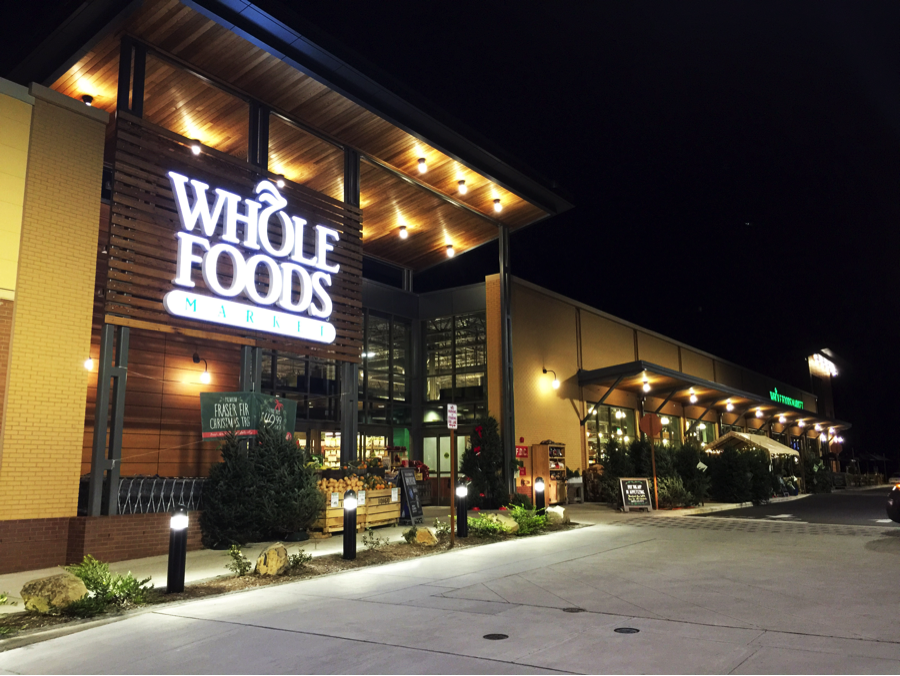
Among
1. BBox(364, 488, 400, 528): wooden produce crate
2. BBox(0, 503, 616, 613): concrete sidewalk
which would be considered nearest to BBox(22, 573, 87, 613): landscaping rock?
BBox(0, 503, 616, 613): concrete sidewalk

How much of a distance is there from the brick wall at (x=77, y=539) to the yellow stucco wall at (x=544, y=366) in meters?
14.1

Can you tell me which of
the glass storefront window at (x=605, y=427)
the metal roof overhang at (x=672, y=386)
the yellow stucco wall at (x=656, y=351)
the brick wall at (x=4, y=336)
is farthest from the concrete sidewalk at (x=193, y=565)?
the yellow stucco wall at (x=656, y=351)

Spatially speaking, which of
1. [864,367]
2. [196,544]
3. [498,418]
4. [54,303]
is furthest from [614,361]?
[864,367]

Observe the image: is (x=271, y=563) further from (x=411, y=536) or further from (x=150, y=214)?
(x=150, y=214)

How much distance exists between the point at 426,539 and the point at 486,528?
204cm

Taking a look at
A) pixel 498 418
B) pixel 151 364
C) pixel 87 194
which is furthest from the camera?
pixel 498 418

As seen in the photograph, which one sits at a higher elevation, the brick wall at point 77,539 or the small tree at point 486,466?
the small tree at point 486,466

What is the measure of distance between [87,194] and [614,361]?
24.1 m

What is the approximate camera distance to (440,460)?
25734 mm

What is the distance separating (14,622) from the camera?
7.36 metres

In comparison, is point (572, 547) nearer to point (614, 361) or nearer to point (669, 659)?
point (669, 659)

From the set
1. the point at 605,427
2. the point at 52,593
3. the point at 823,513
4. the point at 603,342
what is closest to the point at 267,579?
the point at 52,593

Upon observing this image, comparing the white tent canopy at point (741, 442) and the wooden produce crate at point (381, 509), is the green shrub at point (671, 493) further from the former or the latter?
the wooden produce crate at point (381, 509)

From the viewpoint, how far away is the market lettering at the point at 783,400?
47.9 metres
